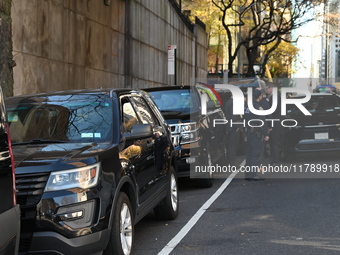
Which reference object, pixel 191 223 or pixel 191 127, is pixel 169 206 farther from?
pixel 191 127

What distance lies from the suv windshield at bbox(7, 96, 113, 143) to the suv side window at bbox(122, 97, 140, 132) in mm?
270

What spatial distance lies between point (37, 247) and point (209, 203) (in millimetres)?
5152

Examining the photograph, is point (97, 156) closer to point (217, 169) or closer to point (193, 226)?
point (193, 226)

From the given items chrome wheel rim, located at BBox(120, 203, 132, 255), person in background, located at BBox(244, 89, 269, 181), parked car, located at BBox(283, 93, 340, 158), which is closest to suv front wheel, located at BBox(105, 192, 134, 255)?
chrome wheel rim, located at BBox(120, 203, 132, 255)

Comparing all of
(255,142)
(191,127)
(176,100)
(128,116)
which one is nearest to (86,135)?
(128,116)

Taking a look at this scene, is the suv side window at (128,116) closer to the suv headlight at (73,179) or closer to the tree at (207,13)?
the suv headlight at (73,179)

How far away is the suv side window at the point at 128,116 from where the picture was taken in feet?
22.7

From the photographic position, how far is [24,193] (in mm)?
5145

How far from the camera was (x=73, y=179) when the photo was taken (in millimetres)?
5289

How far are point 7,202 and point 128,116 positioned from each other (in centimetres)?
319

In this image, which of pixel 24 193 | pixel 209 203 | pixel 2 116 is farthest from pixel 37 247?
pixel 209 203

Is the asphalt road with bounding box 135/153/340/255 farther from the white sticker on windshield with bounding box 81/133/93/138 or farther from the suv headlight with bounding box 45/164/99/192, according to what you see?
the suv headlight with bounding box 45/164/99/192

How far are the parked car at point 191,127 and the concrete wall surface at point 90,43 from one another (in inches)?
191

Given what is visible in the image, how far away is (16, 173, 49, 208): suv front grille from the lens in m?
5.12
